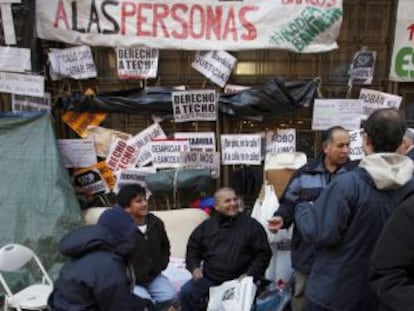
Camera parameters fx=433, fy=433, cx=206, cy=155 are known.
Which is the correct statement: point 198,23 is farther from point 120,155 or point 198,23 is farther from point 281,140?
point 120,155

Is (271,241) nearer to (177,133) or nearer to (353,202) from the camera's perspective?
(177,133)

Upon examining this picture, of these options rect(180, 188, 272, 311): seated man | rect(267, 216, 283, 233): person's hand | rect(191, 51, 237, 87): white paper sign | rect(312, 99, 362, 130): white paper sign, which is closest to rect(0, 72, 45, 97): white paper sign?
rect(191, 51, 237, 87): white paper sign

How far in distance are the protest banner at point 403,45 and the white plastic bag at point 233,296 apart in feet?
9.74

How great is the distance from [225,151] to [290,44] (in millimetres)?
1382

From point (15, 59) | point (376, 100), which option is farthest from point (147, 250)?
point (376, 100)

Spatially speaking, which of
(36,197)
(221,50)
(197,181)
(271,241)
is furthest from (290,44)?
(36,197)

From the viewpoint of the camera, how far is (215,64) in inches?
191

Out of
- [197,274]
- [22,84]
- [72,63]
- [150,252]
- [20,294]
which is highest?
[72,63]

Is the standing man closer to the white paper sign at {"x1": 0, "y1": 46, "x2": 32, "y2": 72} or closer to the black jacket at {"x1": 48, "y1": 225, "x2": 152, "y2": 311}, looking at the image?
the black jacket at {"x1": 48, "y1": 225, "x2": 152, "y2": 311}

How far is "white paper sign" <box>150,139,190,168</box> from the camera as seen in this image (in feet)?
16.4

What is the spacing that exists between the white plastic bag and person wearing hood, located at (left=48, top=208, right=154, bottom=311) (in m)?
1.04

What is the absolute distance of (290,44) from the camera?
4.69 m

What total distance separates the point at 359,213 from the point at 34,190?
136 inches

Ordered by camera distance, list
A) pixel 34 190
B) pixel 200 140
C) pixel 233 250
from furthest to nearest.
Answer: pixel 200 140 < pixel 34 190 < pixel 233 250
